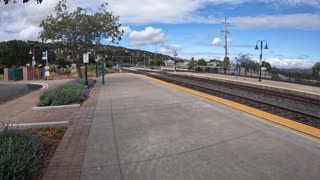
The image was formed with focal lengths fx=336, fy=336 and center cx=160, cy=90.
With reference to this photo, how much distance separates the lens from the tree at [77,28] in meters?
33.0

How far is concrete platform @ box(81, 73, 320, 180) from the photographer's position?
5.04 metres

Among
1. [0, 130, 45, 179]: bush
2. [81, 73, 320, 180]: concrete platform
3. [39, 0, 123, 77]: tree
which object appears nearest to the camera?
[0, 130, 45, 179]: bush

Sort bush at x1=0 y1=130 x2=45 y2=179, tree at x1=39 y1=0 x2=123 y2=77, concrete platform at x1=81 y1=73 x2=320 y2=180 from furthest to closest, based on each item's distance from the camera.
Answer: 1. tree at x1=39 y1=0 x2=123 y2=77
2. concrete platform at x1=81 y1=73 x2=320 y2=180
3. bush at x1=0 y1=130 x2=45 y2=179

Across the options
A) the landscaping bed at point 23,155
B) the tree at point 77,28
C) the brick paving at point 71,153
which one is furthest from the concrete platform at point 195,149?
the tree at point 77,28

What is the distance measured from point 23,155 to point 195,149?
293 centimetres

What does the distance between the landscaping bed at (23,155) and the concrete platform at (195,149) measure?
70cm

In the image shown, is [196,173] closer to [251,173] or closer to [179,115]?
[251,173]

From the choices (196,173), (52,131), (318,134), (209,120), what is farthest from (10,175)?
(318,134)

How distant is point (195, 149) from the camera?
242 inches

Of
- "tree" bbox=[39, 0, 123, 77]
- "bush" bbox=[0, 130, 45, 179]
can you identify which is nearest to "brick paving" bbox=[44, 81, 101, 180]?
"bush" bbox=[0, 130, 45, 179]

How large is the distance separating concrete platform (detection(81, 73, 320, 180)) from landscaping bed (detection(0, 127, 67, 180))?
698 mm

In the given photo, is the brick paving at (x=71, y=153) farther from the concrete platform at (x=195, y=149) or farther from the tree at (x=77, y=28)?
the tree at (x=77, y=28)

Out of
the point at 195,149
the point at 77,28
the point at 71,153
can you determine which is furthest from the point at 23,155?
the point at 77,28

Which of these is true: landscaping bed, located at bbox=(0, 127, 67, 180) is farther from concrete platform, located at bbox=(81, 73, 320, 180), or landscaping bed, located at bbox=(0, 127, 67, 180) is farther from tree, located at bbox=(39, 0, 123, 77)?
tree, located at bbox=(39, 0, 123, 77)
